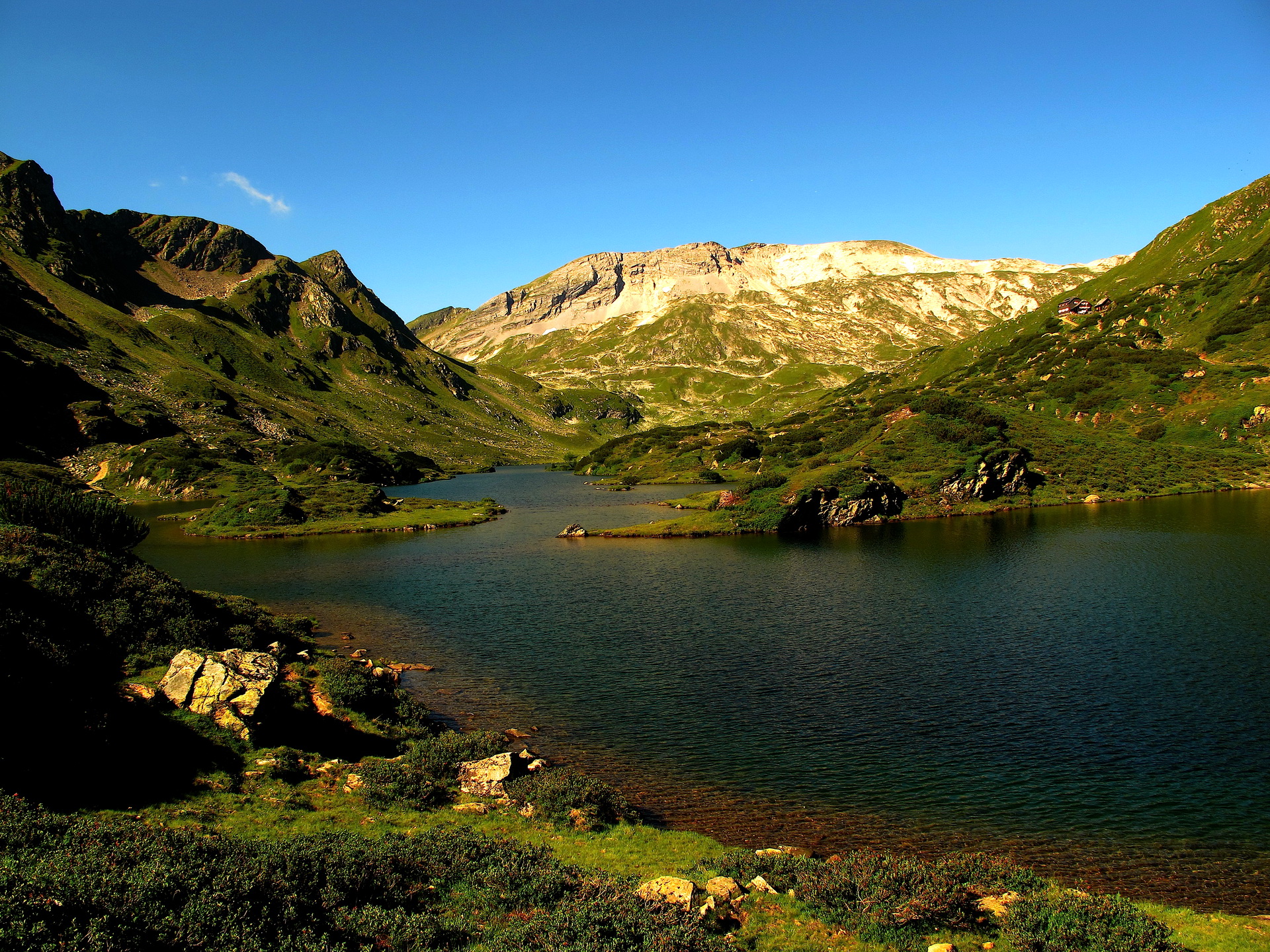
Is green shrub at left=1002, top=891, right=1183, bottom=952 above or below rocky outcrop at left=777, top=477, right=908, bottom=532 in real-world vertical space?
below

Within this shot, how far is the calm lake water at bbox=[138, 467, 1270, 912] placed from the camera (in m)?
26.8

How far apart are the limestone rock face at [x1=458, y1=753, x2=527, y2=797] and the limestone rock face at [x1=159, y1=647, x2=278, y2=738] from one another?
348 inches

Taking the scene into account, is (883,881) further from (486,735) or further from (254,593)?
(254,593)

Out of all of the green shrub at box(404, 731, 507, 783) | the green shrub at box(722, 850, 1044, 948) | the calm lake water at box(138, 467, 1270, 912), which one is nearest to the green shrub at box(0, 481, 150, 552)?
the calm lake water at box(138, 467, 1270, 912)

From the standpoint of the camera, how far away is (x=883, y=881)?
1952 centimetres

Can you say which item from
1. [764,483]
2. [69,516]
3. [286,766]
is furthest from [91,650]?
[764,483]

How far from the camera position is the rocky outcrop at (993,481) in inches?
5202

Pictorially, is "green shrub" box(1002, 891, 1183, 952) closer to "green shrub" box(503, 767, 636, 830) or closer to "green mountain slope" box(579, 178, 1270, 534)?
"green shrub" box(503, 767, 636, 830)

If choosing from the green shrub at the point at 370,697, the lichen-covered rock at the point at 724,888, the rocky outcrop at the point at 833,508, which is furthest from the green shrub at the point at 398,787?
the rocky outcrop at the point at 833,508

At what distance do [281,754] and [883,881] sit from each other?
22508 mm

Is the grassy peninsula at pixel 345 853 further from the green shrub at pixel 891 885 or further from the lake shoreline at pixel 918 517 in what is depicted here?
the lake shoreline at pixel 918 517

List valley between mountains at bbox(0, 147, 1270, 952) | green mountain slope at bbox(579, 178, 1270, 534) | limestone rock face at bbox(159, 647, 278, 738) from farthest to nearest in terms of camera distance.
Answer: green mountain slope at bbox(579, 178, 1270, 534) < limestone rock face at bbox(159, 647, 278, 738) < valley between mountains at bbox(0, 147, 1270, 952)

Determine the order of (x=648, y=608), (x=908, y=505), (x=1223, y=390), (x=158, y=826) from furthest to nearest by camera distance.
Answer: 1. (x=1223, y=390)
2. (x=908, y=505)
3. (x=648, y=608)
4. (x=158, y=826)

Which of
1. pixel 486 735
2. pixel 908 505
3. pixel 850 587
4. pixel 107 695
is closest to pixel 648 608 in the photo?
pixel 850 587
